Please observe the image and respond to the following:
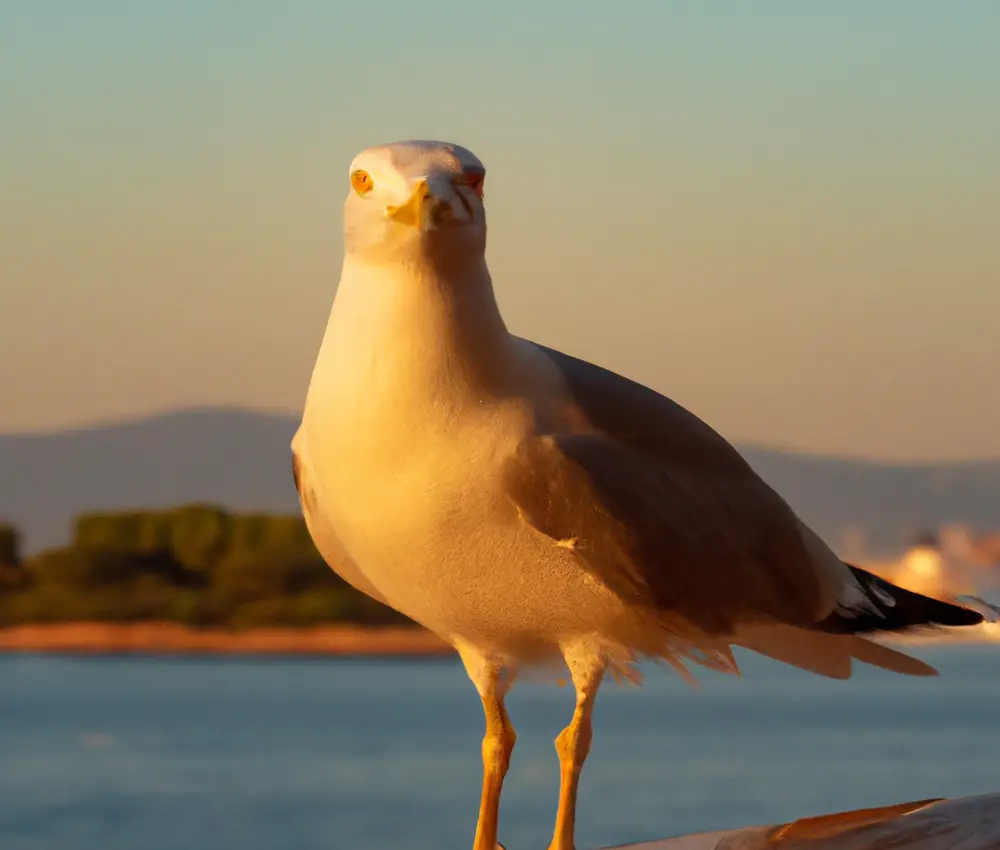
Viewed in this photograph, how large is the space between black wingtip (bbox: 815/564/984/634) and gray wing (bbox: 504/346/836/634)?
96mm

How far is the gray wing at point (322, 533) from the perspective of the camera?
563 cm

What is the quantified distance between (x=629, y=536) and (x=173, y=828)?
176ft

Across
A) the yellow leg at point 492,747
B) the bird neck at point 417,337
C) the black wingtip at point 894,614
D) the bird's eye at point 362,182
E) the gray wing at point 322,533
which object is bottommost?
the yellow leg at point 492,747

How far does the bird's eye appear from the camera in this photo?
509 centimetres

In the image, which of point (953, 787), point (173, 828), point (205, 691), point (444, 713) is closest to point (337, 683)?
point (205, 691)

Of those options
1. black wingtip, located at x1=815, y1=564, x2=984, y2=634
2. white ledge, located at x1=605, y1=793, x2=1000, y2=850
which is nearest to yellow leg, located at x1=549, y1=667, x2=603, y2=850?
white ledge, located at x1=605, y1=793, x2=1000, y2=850

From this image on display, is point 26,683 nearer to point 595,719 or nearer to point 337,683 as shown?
point 337,683

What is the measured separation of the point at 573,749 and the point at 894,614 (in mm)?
1353

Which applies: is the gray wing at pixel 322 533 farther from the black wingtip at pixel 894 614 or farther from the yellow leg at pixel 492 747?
the black wingtip at pixel 894 614

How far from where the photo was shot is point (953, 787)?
55000 millimetres

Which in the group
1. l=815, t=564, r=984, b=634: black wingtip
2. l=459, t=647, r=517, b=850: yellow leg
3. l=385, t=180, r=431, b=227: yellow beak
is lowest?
l=459, t=647, r=517, b=850: yellow leg

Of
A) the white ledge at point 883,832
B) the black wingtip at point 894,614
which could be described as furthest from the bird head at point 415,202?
the white ledge at point 883,832

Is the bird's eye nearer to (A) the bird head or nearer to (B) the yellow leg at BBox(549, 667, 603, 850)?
(A) the bird head

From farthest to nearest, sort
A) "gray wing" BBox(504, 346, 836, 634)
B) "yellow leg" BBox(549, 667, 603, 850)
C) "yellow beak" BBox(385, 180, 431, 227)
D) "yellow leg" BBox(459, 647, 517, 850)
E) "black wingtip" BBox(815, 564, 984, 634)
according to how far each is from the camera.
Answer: "black wingtip" BBox(815, 564, 984, 634)
"yellow leg" BBox(459, 647, 517, 850)
"yellow leg" BBox(549, 667, 603, 850)
"gray wing" BBox(504, 346, 836, 634)
"yellow beak" BBox(385, 180, 431, 227)
